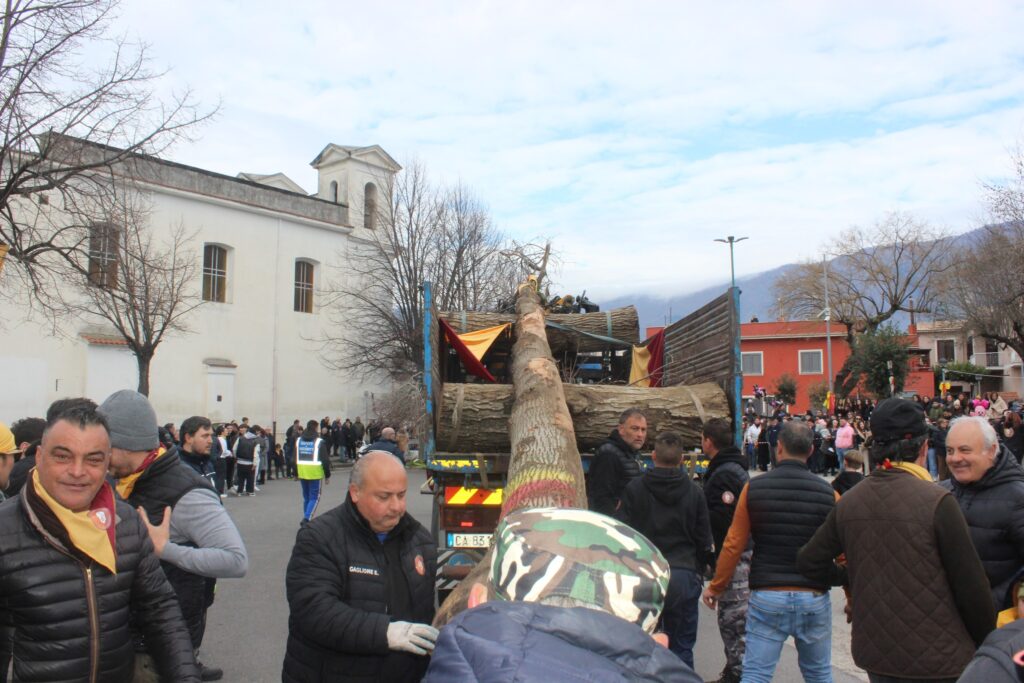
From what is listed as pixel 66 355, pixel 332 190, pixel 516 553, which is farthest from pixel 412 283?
pixel 516 553

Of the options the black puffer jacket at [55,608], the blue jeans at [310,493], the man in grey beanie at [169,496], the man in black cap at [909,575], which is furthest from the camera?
the blue jeans at [310,493]

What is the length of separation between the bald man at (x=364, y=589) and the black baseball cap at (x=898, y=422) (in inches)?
82.1

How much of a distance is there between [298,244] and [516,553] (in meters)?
30.8

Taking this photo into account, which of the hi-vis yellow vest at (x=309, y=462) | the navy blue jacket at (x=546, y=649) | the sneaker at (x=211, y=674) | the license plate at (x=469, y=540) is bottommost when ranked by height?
the sneaker at (x=211, y=674)

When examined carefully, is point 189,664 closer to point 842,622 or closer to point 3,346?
point 842,622

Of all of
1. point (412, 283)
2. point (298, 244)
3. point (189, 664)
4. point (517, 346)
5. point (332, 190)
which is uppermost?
point (332, 190)

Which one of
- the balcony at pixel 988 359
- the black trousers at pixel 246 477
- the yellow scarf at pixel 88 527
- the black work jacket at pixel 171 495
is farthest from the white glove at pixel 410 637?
the balcony at pixel 988 359

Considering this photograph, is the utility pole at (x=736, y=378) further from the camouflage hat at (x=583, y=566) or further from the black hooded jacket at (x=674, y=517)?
the camouflage hat at (x=583, y=566)

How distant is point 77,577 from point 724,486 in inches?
161

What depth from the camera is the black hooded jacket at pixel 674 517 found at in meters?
4.98

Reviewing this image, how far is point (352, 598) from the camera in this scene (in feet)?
9.02

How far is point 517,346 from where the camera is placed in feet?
26.5

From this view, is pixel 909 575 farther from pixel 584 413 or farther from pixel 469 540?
pixel 469 540

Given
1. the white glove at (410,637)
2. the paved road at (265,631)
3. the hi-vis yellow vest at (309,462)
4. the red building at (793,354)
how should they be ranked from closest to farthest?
1. the white glove at (410,637)
2. the paved road at (265,631)
3. the hi-vis yellow vest at (309,462)
4. the red building at (793,354)
